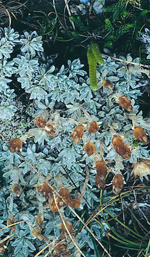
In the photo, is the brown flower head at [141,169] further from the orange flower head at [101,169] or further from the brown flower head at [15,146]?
the brown flower head at [15,146]

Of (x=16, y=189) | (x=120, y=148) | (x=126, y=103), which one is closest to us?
(x=120, y=148)

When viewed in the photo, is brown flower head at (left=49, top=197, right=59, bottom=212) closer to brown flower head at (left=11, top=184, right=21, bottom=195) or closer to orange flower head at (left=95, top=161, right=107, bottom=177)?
brown flower head at (left=11, top=184, right=21, bottom=195)

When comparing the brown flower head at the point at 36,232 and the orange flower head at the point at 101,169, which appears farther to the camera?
the brown flower head at the point at 36,232

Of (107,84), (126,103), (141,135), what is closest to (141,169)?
(141,135)

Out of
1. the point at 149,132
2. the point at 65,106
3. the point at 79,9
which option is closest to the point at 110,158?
the point at 149,132

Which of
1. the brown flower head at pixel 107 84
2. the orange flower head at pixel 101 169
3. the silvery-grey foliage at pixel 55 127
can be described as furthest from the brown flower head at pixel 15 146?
the brown flower head at pixel 107 84

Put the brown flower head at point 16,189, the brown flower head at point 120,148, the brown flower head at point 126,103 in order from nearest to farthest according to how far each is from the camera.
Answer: the brown flower head at point 120,148, the brown flower head at point 126,103, the brown flower head at point 16,189

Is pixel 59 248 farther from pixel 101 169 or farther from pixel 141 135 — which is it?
pixel 141 135

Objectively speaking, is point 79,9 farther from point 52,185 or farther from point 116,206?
point 116,206

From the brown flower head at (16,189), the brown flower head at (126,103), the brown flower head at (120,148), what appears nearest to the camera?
the brown flower head at (120,148)
